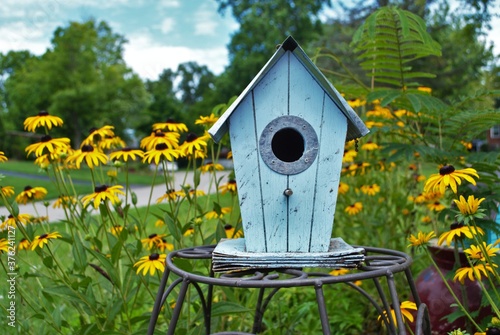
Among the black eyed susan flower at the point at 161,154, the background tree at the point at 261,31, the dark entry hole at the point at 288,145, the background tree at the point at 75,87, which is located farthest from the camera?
the background tree at the point at 261,31

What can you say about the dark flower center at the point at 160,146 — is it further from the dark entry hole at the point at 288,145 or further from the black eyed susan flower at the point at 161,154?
the dark entry hole at the point at 288,145

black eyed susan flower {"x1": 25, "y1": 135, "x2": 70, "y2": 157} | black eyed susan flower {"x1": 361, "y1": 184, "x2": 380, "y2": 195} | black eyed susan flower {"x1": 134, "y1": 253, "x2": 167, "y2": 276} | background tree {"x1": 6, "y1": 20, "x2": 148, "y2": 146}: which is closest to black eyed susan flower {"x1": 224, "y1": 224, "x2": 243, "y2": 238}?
black eyed susan flower {"x1": 134, "y1": 253, "x2": 167, "y2": 276}

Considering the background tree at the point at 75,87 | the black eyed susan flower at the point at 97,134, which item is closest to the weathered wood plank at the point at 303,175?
the black eyed susan flower at the point at 97,134

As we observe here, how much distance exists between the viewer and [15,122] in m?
26.5

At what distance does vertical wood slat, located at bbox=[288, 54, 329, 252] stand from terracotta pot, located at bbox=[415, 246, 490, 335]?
1.06 metres

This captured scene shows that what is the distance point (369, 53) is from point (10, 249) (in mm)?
1619

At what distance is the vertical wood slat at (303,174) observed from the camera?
5.04ft

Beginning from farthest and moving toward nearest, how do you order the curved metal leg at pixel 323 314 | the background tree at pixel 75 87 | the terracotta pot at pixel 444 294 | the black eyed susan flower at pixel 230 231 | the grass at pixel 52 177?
the background tree at pixel 75 87
the grass at pixel 52 177
the terracotta pot at pixel 444 294
the black eyed susan flower at pixel 230 231
the curved metal leg at pixel 323 314

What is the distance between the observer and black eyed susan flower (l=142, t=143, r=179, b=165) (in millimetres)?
1785

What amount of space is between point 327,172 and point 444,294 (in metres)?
1.19

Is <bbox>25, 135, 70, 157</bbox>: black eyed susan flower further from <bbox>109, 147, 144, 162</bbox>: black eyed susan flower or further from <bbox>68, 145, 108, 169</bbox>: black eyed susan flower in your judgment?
<bbox>109, 147, 144, 162</bbox>: black eyed susan flower

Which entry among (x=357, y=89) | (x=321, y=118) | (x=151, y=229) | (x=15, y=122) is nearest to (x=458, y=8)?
(x=151, y=229)

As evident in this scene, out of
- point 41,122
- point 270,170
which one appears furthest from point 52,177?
point 270,170

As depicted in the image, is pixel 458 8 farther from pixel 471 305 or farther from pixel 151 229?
pixel 471 305
